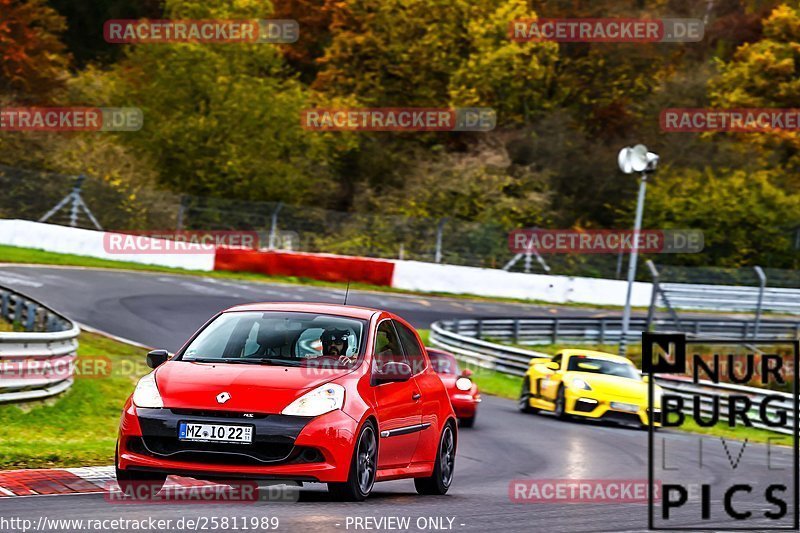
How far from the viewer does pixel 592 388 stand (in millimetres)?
21516

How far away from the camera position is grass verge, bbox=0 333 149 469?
11406 mm

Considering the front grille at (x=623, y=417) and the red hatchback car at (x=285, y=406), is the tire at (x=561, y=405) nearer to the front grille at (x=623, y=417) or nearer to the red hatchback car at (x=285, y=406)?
the front grille at (x=623, y=417)

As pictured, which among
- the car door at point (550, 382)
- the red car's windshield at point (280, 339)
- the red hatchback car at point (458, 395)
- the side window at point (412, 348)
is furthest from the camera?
the car door at point (550, 382)

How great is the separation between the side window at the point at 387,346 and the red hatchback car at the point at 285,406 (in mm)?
11

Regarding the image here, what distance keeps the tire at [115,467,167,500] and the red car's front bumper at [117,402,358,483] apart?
9 cm

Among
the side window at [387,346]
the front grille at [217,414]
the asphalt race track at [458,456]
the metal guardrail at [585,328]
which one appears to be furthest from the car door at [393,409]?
the metal guardrail at [585,328]

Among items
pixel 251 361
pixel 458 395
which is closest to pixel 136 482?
pixel 251 361

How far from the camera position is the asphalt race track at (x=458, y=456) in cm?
837

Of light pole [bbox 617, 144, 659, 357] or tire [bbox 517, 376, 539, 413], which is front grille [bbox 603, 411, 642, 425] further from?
light pole [bbox 617, 144, 659, 357]

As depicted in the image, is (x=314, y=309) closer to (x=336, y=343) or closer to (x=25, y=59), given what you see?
(x=336, y=343)

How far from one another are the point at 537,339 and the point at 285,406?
83.7 feet

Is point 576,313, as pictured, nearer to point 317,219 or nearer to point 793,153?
point 317,219

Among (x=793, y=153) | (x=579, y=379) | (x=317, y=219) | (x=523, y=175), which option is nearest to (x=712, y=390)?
(x=579, y=379)

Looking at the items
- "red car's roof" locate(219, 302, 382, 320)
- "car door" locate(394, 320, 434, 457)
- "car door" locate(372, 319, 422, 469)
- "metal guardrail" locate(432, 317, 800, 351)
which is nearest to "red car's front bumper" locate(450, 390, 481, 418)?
"car door" locate(394, 320, 434, 457)
